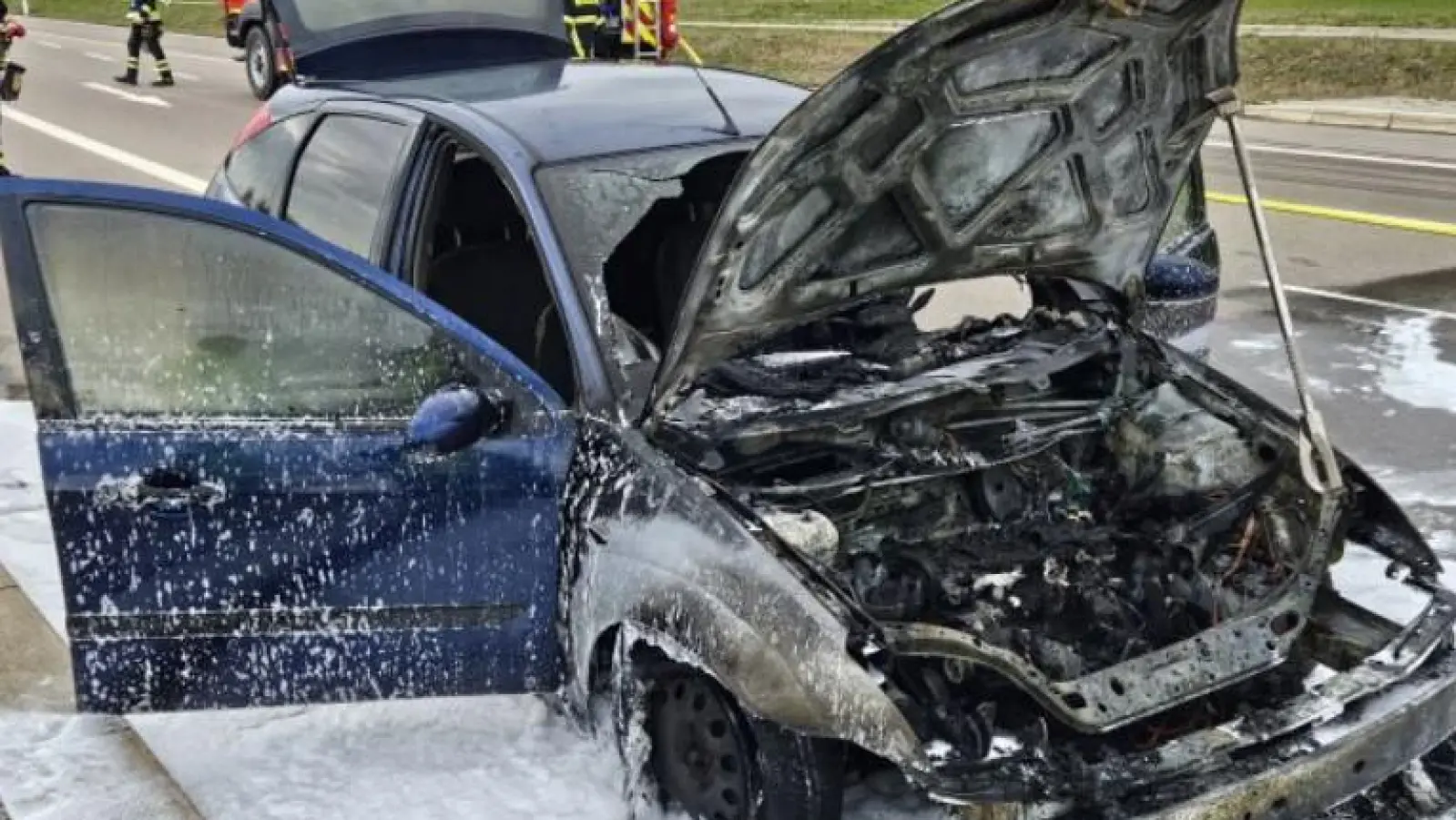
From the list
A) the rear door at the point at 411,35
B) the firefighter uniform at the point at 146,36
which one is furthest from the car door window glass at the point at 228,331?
the firefighter uniform at the point at 146,36

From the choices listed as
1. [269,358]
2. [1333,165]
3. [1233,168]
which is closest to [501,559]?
[269,358]

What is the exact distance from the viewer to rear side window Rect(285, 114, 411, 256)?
4.02m

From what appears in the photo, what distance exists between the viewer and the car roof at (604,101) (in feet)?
12.3

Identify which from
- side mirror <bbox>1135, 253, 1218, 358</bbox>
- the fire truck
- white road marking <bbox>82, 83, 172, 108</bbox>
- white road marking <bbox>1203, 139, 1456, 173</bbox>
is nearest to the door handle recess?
side mirror <bbox>1135, 253, 1218, 358</bbox>

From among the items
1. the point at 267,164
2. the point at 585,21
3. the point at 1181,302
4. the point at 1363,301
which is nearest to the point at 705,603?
the point at 267,164

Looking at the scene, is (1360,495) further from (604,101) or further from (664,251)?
(604,101)

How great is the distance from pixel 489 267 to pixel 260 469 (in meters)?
1.25

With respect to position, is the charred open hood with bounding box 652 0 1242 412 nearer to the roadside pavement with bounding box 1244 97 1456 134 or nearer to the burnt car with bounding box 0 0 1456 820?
the burnt car with bounding box 0 0 1456 820

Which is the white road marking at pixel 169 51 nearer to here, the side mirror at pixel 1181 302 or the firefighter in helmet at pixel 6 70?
the firefighter in helmet at pixel 6 70

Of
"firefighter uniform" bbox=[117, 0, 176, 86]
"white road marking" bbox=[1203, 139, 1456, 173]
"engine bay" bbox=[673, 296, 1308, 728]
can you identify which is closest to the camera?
"engine bay" bbox=[673, 296, 1308, 728]

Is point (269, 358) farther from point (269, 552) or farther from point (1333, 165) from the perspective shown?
point (1333, 165)

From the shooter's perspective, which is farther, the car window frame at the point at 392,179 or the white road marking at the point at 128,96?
the white road marking at the point at 128,96

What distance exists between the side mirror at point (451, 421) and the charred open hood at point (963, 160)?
38cm

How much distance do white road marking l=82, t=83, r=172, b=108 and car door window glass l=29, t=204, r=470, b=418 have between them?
1572 centimetres
